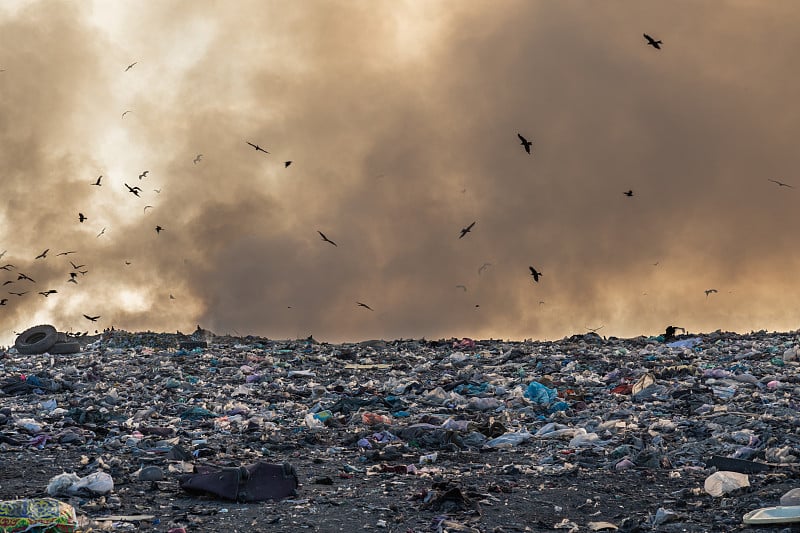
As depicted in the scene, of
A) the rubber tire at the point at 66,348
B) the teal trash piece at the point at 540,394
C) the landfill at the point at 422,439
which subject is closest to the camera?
the landfill at the point at 422,439

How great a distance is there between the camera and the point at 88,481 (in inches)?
230

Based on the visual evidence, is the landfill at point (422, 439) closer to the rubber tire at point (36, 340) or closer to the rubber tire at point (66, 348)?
the rubber tire at point (66, 348)

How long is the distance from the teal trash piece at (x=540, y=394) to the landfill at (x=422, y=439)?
0.09ft

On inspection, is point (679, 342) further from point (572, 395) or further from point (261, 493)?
point (261, 493)

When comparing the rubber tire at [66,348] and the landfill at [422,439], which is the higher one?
the rubber tire at [66,348]

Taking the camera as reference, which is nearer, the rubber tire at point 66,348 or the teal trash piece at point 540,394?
the teal trash piece at point 540,394

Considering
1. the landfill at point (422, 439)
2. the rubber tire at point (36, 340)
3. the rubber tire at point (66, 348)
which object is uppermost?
the rubber tire at point (36, 340)

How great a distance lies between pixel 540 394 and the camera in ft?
31.0

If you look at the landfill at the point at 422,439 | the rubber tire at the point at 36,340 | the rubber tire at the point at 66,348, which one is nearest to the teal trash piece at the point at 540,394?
the landfill at the point at 422,439

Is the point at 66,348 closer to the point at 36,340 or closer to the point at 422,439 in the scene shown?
the point at 36,340

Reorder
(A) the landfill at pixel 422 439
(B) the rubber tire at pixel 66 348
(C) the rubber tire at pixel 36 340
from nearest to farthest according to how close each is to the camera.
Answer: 1. (A) the landfill at pixel 422 439
2. (B) the rubber tire at pixel 66 348
3. (C) the rubber tire at pixel 36 340

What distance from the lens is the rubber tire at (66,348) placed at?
1559 centimetres

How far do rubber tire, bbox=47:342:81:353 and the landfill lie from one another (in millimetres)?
1726

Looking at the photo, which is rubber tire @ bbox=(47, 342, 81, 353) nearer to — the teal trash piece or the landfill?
the landfill
